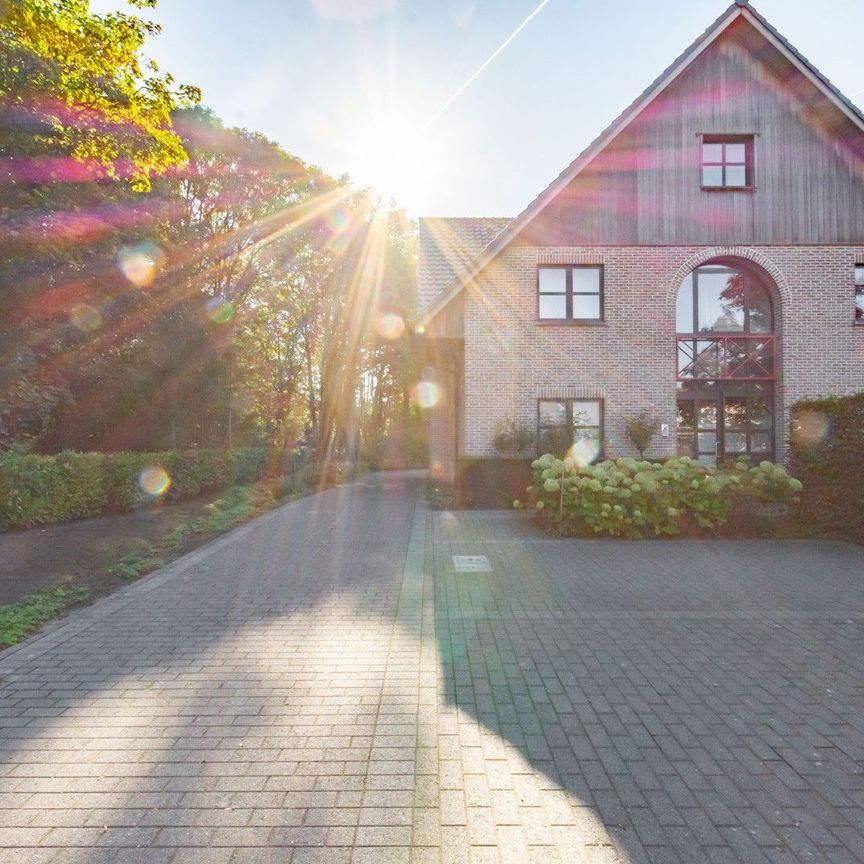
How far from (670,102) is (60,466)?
15591 mm

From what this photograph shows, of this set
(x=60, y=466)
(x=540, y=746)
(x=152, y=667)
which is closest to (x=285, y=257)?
(x=60, y=466)

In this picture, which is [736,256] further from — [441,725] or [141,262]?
[141,262]

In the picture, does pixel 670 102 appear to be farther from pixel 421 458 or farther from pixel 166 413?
pixel 421 458

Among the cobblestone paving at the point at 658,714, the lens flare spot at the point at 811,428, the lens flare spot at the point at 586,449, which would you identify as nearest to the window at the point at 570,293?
the lens flare spot at the point at 586,449

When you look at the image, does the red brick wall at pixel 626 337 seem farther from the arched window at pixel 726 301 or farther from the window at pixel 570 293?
the arched window at pixel 726 301

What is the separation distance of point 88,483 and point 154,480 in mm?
2568

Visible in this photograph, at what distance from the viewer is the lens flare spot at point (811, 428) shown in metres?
9.73

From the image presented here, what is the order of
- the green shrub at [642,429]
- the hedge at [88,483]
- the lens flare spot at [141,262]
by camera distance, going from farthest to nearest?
the lens flare spot at [141,262]
the green shrub at [642,429]
the hedge at [88,483]

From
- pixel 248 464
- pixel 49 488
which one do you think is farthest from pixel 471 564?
pixel 248 464

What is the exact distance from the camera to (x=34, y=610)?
566 centimetres

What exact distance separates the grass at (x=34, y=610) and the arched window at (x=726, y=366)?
1320cm

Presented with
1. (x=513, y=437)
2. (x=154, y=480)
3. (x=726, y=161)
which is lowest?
(x=154, y=480)

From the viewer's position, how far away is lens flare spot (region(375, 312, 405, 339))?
30.0m

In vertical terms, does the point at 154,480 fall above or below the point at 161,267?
below
